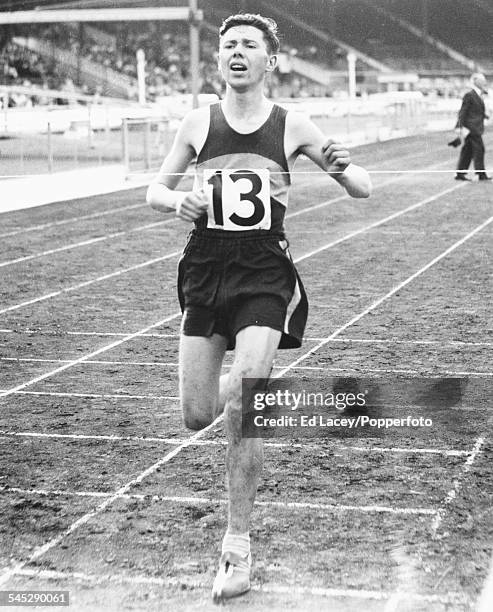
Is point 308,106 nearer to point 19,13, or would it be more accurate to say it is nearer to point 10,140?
point 19,13

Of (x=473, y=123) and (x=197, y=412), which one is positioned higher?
(x=197, y=412)

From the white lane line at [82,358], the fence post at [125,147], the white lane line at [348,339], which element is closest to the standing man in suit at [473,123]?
the fence post at [125,147]

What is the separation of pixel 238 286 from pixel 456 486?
4.40ft

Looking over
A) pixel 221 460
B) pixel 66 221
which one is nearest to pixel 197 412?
pixel 221 460

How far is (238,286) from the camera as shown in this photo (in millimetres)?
4039

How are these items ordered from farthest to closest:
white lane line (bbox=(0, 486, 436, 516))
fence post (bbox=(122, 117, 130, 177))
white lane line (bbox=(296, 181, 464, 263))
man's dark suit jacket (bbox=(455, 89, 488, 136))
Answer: fence post (bbox=(122, 117, 130, 177)), man's dark suit jacket (bbox=(455, 89, 488, 136)), white lane line (bbox=(296, 181, 464, 263)), white lane line (bbox=(0, 486, 436, 516))

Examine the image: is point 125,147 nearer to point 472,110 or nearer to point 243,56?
point 472,110

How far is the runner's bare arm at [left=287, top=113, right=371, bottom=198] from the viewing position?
4125 mm

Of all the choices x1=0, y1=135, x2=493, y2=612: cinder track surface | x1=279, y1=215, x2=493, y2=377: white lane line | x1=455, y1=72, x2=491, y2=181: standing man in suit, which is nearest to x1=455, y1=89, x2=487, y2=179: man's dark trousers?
x1=455, y1=72, x2=491, y2=181: standing man in suit

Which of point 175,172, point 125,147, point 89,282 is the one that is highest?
point 175,172

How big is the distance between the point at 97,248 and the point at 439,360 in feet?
21.7

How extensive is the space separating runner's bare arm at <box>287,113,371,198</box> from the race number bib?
165mm

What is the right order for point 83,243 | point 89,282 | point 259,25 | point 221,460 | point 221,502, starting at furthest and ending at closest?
point 83,243 → point 89,282 → point 221,460 → point 221,502 → point 259,25

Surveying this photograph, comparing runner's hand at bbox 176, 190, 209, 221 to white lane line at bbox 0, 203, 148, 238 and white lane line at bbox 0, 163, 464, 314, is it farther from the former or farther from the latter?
white lane line at bbox 0, 203, 148, 238
